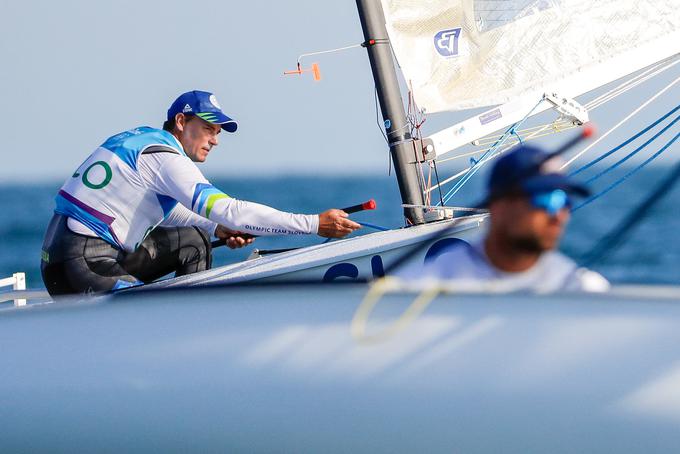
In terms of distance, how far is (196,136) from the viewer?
3.47 metres

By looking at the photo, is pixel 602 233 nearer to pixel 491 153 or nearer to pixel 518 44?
pixel 491 153

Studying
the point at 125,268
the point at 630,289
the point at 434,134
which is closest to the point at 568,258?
the point at 630,289

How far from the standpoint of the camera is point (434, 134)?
4047 millimetres

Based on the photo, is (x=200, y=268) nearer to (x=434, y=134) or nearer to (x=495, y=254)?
(x=434, y=134)

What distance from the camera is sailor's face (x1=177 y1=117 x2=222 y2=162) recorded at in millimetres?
3451

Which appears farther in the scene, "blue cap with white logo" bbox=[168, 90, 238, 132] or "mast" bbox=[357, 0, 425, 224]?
"mast" bbox=[357, 0, 425, 224]

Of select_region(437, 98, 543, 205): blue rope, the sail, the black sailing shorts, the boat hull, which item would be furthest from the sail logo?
the boat hull

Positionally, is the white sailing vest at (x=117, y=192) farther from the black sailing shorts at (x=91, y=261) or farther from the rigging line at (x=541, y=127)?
the rigging line at (x=541, y=127)

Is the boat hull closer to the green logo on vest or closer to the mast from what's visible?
the green logo on vest

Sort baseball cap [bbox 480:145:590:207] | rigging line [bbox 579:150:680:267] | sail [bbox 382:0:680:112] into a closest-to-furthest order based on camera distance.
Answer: baseball cap [bbox 480:145:590:207]
rigging line [bbox 579:150:680:267]
sail [bbox 382:0:680:112]

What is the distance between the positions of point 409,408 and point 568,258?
16.2 inches

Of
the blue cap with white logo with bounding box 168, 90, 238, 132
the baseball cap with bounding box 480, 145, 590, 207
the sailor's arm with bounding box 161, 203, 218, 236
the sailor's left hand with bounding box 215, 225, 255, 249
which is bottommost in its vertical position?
the sailor's left hand with bounding box 215, 225, 255, 249

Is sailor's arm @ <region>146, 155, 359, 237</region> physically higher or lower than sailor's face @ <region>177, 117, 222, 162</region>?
lower

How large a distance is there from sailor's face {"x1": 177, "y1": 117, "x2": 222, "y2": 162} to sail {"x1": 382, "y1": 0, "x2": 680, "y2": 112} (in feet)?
3.17
